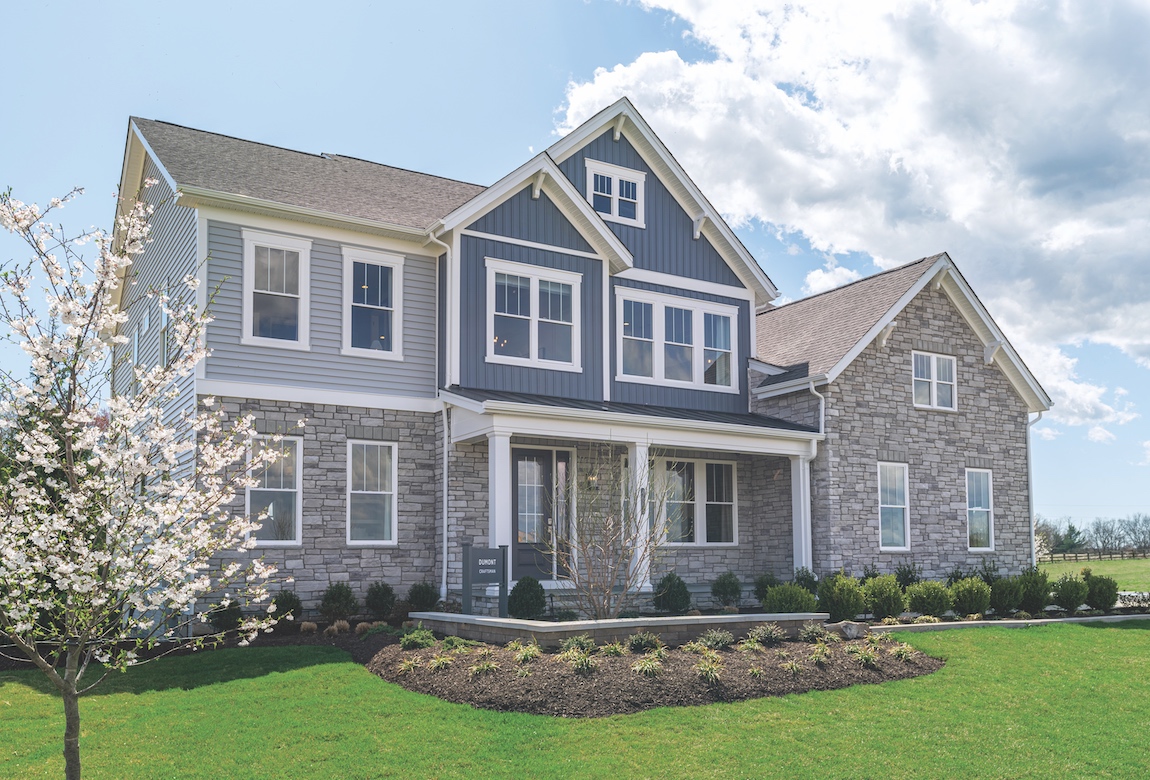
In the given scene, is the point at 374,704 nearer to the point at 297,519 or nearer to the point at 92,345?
the point at 92,345

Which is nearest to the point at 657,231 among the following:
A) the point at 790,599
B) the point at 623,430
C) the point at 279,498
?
the point at 623,430

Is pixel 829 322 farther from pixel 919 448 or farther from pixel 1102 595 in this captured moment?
pixel 1102 595

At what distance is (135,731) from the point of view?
30.2 ft

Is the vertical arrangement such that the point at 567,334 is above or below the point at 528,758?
above

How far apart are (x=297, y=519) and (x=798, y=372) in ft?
31.7

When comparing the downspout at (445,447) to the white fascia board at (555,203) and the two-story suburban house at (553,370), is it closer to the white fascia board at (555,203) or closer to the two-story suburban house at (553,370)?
the two-story suburban house at (553,370)

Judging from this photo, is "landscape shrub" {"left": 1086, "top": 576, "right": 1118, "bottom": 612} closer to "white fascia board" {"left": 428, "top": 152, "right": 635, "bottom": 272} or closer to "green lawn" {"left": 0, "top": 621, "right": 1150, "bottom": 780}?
"green lawn" {"left": 0, "top": 621, "right": 1150, "bottom": 780}

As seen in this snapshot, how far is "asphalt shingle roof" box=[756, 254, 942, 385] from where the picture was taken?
19.5 meters

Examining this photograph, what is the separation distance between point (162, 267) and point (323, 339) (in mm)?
4012

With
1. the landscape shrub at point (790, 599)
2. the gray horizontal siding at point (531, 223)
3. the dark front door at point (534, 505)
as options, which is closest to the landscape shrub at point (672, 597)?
the landscape shrub at point (790, 599)

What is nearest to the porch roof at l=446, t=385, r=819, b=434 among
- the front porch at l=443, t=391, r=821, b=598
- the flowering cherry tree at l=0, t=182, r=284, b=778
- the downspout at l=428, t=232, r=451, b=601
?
the front porch at l=443, t=391, r=821, b=598

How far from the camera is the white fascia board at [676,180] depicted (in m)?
18.9

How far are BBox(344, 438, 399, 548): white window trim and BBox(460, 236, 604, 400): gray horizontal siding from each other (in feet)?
5.31

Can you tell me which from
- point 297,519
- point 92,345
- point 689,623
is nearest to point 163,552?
point 92,345
